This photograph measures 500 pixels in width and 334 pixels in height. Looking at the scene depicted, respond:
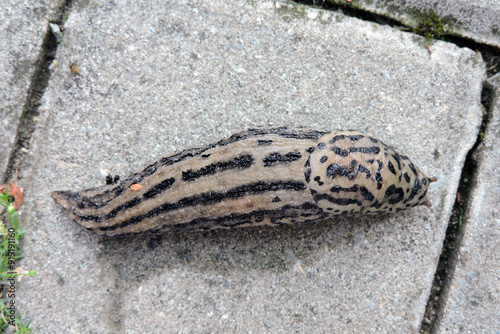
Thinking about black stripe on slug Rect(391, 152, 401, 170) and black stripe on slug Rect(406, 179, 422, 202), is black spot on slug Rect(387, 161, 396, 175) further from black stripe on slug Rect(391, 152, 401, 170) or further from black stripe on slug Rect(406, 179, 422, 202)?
black stripe on slug Rect(406, 179, 422, 202)

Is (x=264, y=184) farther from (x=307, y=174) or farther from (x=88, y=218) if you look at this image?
(x=88, y=218)

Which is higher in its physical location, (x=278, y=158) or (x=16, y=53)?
(x=278, y=158)

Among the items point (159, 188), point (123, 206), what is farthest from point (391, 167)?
point (123, 206)

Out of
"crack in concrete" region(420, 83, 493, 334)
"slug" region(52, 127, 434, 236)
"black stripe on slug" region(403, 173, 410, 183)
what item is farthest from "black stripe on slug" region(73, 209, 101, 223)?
"crack in concrete" region(420, 83, 493, 334)

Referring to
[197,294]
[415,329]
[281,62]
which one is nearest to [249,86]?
[281,62]

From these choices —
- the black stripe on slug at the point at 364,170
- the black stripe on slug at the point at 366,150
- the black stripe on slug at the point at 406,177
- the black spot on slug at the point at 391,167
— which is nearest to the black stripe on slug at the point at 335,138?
the black stripe on slug at the point at 366,150

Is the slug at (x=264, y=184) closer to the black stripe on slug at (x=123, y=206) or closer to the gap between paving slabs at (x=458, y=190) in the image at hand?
the black stripe on slug at (x=123, y=206)
